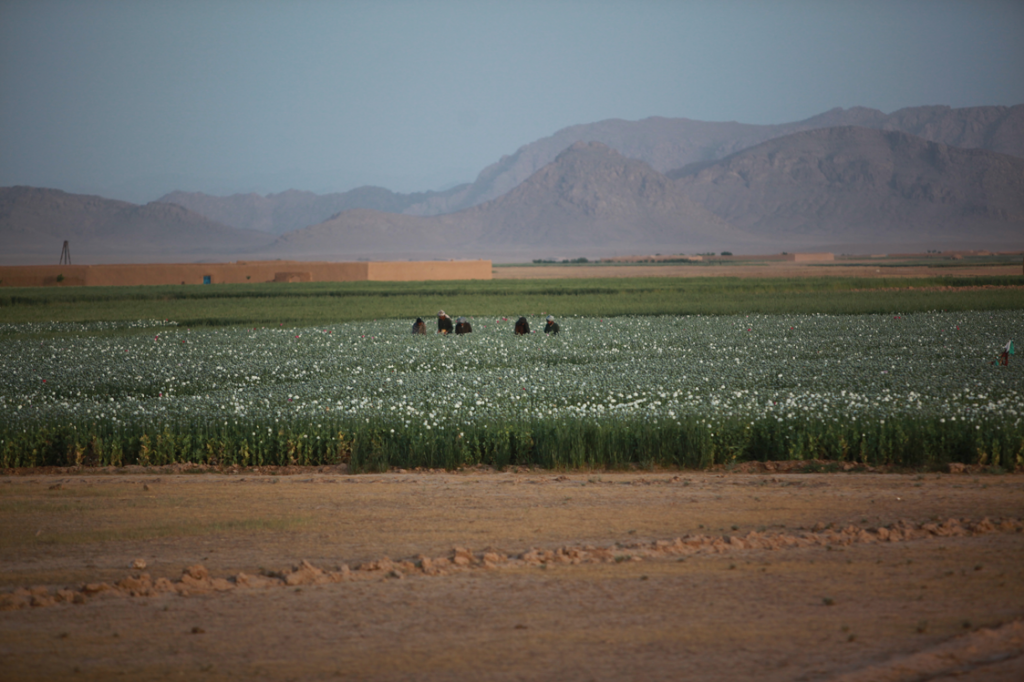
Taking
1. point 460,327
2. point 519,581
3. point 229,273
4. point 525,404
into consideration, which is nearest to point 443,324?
point 460,327

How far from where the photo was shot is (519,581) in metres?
8.56

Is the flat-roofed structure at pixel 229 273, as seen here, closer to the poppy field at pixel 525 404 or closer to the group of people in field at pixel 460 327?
the group of people in field at pixel 460 327

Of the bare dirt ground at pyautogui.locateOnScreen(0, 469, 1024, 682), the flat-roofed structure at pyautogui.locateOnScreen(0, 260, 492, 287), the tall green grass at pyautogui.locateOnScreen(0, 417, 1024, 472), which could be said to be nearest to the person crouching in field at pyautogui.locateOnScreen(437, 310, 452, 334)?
the tall green grass at pyautogui.locateOnScreen(0, 417, 1024, 472)

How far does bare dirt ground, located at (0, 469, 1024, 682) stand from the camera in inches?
270

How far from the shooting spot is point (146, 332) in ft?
129

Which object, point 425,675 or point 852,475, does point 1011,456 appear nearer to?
point 852,475

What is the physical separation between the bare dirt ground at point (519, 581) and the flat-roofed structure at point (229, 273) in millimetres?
83597

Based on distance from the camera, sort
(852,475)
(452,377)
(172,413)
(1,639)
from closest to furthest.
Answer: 1. (1,639)
2. (852,475)
3. (172,413)
4. (452,377)

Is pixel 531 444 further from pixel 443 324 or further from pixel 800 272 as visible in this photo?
pixel 800 272

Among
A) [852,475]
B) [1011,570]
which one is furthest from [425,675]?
[852,475]

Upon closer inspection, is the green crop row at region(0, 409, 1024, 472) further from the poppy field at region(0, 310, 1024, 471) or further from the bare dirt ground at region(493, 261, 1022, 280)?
the bare dirt ground at region(493, 261, 1022, 280)

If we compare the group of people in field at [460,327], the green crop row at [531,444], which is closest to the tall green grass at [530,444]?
the green crop row at [531,444]

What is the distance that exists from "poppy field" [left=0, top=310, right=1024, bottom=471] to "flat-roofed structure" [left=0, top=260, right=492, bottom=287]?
67.0 m

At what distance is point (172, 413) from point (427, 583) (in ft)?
32.2
